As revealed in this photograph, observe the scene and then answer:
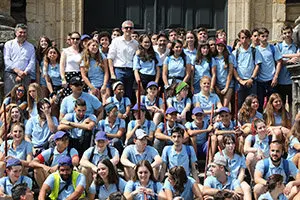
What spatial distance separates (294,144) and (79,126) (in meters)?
2.96

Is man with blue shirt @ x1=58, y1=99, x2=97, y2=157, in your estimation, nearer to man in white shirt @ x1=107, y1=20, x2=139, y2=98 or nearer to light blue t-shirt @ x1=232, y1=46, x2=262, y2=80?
man in white shirt @ x1=107, y1=20, x2=139, y2=98

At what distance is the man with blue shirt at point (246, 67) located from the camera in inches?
659

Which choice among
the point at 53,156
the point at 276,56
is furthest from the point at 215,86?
the point at 53,156

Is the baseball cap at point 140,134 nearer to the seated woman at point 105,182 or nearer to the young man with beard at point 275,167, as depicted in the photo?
the seated woman at point 105,182

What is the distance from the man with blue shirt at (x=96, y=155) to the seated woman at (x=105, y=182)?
1.25 ft

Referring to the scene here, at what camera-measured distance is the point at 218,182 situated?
44.6 ft

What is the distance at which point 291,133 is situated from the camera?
48.0 feet

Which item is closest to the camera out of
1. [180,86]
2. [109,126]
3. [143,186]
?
[143,186]

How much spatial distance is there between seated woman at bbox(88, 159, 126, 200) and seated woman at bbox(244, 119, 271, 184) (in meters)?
1.82

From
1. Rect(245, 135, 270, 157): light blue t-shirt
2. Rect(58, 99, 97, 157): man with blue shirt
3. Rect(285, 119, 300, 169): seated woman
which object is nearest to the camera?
Rect(285, 119, 300, 169): seated woman

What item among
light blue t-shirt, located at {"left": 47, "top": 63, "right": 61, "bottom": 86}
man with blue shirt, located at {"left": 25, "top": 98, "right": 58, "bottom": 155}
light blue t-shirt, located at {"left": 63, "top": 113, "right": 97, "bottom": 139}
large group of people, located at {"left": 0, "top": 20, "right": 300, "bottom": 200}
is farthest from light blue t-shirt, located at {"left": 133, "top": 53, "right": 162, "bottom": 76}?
man with blue shirt, located at {"left": 25, "top": 98, "right": 58, "bottom": 155}

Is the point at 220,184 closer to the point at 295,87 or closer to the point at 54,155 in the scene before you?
the point at 54,155

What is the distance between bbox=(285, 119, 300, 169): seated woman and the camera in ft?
47.0

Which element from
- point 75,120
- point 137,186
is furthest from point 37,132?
point 137,186
